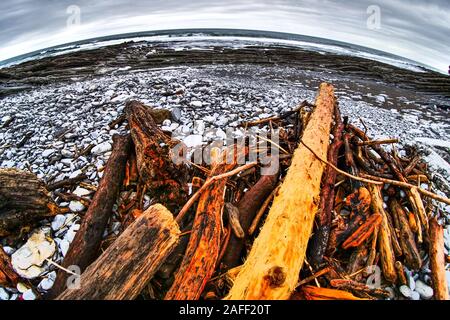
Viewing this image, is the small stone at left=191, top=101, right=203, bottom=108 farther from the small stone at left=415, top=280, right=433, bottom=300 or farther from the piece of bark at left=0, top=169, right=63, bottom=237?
the small stone at left=415, top=280, right=433, bottom=300

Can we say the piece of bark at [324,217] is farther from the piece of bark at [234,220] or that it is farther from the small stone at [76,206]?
the small stone at [76,206]

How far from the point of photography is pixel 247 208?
2.51 meters

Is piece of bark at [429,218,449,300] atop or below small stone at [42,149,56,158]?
below

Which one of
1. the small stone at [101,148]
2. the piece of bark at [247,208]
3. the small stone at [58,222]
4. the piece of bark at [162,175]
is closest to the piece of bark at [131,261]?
the piece of bark at [247,208]

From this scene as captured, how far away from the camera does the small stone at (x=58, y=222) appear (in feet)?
8.30

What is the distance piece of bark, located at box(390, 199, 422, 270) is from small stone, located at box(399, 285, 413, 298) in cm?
22

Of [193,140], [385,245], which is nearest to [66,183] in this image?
[193,140]

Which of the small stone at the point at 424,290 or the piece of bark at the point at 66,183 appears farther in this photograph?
the piece of bark at the point at 66,183

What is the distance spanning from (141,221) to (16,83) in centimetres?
1062

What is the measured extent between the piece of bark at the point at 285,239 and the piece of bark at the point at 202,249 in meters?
0.32

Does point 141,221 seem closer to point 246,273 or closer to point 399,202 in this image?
point 246,273

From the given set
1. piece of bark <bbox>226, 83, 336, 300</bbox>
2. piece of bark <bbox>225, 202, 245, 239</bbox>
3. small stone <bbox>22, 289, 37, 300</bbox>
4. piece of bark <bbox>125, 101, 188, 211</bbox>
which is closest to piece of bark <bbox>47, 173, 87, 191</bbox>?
piece of bark <bbox>125, 101, 188, 211</bbox>

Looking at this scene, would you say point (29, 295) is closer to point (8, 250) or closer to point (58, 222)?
point (8, 250)

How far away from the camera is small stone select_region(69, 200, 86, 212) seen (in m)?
2.68
